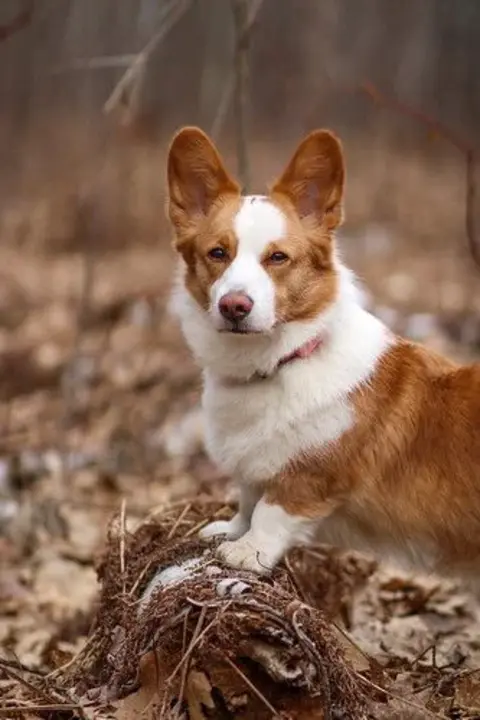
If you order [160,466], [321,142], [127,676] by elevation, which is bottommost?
[160,466]

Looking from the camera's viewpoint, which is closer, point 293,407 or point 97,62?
point 293,407

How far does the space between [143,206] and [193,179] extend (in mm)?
11494

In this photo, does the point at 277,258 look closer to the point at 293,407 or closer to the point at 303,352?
the point at 303,352

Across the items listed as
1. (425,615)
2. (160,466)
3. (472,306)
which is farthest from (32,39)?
(425,615)

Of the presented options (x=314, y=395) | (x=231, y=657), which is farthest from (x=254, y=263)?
(x=231, y=657)

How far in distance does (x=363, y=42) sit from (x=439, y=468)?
55.4ft

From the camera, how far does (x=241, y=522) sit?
4.00 metres

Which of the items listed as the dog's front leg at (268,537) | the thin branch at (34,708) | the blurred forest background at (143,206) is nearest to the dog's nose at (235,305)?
the dog's front leg at (268,537)

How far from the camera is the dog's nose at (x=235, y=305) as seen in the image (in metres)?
3.44

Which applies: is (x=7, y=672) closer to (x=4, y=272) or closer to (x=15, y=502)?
(x=15, y=502)

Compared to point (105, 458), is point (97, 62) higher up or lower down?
higher up

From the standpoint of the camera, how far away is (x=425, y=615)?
15.7ft

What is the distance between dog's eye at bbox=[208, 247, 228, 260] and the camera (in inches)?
143

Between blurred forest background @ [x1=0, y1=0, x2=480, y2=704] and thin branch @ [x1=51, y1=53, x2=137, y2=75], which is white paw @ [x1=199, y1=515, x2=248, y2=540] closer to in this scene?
blurred forest background @ [x1=0, y1=0, x2=480, y2=704]
